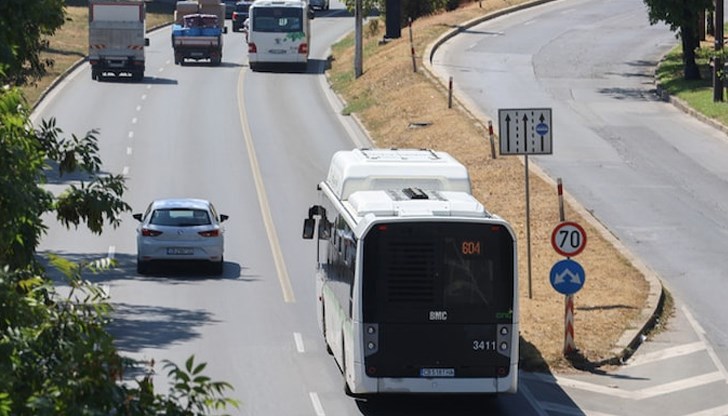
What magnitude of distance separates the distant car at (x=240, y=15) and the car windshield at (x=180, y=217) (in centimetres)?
6692

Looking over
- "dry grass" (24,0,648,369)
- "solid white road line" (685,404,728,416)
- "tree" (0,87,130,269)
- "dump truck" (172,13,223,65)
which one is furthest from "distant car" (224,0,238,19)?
"tree" (0,87,130,269)

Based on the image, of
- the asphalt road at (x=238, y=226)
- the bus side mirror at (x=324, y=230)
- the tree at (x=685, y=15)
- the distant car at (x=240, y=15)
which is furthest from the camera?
the distant car at (x=240, y=15)

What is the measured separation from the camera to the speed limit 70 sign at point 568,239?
83.4 ft

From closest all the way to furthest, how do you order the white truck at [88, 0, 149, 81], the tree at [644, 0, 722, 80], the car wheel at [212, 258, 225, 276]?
1. the car wheel at [212, 258, 225, 276]
2. the tree at [644, 0, 722, 80]
3. the white truck at [88, 0, 149, 81]

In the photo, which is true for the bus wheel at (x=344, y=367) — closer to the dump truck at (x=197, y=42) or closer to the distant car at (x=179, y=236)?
the distant car at (x=179, y=236)

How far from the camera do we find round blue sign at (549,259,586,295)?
25219 millimetres

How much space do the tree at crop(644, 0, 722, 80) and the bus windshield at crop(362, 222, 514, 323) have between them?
37170 millimetres

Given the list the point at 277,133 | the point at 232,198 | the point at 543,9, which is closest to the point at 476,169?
the point at 232,198

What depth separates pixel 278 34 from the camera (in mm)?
74438

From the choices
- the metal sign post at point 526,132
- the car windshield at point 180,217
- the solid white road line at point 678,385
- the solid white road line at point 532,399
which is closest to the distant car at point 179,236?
the car windshield at point 180,217

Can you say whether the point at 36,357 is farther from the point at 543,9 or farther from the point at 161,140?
the point at 543,9

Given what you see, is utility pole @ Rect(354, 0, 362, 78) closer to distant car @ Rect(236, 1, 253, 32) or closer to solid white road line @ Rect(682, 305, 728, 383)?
distant car @ Rect(236, 1, 253, 32)

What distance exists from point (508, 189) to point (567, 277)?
53.4 feet

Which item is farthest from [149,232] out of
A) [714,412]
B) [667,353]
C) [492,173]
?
[714,412]
